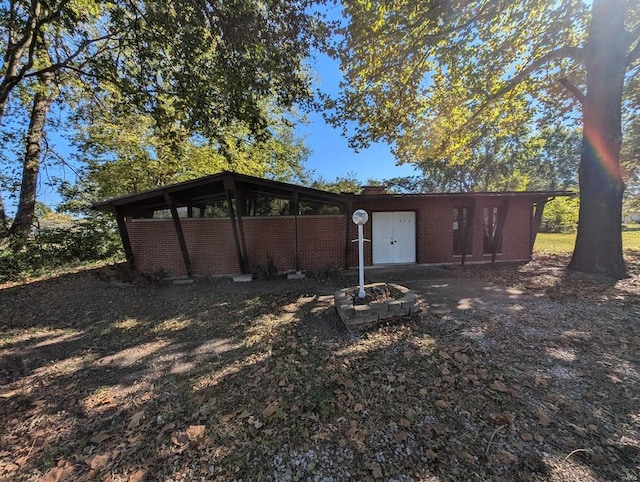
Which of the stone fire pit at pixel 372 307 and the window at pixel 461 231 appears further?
the window at pixel 461 231

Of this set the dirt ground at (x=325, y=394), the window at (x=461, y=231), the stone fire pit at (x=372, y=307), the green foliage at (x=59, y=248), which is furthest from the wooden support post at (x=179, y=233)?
the window at (x=461, y=231)

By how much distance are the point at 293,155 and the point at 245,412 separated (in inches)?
648

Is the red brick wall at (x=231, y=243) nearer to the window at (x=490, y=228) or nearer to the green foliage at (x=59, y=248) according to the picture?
the green foliage at (x=59, y=248)

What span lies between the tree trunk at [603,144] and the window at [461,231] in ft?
10.2

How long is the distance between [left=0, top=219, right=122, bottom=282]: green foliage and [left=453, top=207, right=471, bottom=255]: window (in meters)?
14.3

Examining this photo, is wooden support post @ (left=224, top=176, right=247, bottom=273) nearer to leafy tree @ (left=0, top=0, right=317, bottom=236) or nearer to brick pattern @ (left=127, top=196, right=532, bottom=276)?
brick pattern @ (left=127, top=196, right=532, bottom=276)

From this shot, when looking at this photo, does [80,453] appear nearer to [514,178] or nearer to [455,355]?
[455,355]

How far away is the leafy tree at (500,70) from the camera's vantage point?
643 centimetres

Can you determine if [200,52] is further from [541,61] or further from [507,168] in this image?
[507,168]

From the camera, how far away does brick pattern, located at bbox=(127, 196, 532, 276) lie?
8.35 meters

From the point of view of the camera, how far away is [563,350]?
3287mm

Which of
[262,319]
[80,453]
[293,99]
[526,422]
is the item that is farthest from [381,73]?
[80,453]

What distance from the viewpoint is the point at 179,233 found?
774 cm

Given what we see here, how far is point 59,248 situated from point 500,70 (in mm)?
17075
